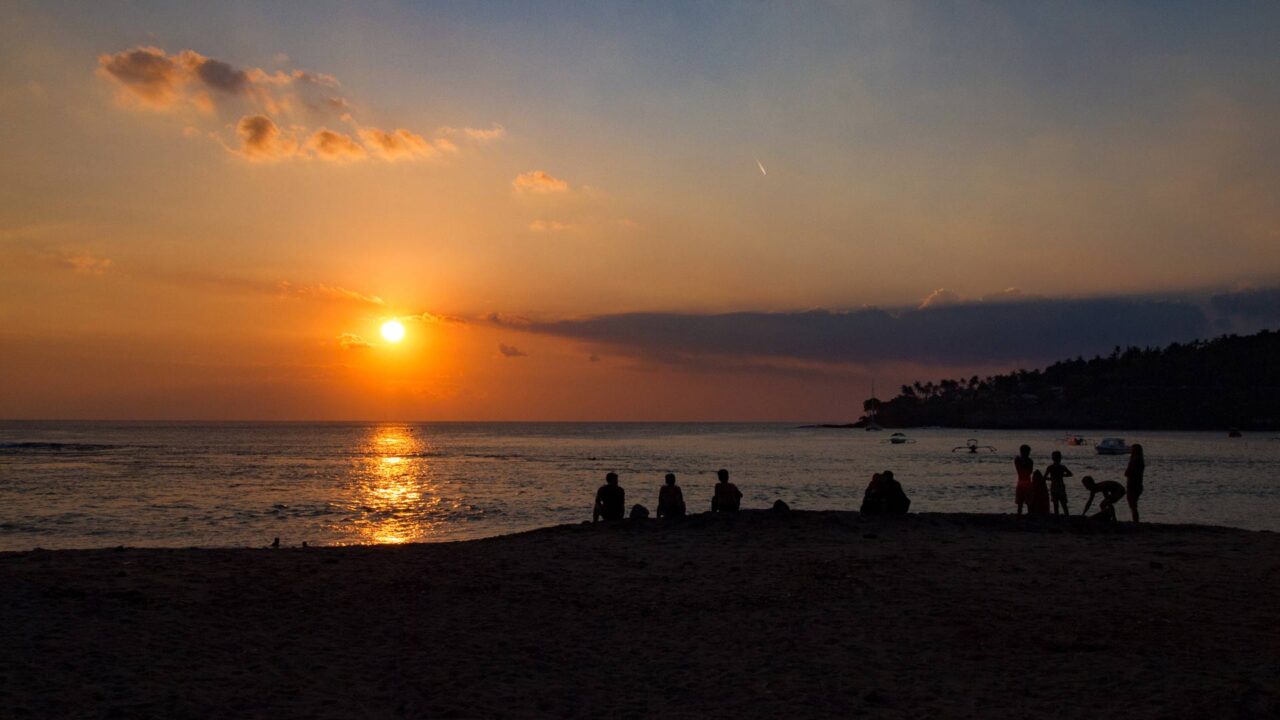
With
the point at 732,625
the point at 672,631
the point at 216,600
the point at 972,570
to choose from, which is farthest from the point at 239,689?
the point at 972,570

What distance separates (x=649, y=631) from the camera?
35.7ft

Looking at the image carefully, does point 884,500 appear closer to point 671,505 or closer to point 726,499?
point 726,499

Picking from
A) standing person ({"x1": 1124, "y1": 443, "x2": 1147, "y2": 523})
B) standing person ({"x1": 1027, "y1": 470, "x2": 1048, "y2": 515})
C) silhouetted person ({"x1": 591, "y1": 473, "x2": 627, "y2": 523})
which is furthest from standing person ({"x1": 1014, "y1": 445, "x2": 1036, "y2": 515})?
silhouetted person ({"x1": 591, "y1": 473, "x2": 627, "y2": 523})

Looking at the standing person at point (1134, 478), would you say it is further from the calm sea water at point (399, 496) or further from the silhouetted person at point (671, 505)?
the calm sea water at point (399, 496)

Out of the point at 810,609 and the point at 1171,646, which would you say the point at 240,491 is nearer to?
the point at 810,609

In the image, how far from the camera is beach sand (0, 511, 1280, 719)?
319 inches

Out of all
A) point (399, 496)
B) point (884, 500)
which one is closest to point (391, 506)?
point (399, 496)

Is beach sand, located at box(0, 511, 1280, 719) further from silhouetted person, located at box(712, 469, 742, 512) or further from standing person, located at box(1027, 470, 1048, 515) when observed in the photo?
standing person, located at box(1027, 470, 1048, 515)

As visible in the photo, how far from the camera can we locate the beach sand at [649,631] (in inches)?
319

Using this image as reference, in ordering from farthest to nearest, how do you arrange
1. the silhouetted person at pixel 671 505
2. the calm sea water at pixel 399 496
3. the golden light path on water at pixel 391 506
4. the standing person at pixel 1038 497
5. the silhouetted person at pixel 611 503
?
the calm sea water at pixel 399 496, the golden light path on water at pixel 391 506, the standing person at pixel 1038 497, the silhouetted person at pixel 611 503, the silhouetted person at pixel 671 505

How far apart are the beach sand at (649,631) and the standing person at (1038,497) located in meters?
3.90

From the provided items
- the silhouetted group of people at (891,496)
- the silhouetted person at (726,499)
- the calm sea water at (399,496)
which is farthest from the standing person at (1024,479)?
the calm sea water at (399,496)

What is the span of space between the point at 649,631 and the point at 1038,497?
44.1ft

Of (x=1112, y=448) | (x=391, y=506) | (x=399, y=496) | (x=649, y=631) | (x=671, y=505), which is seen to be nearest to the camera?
(x=649, y=631)
